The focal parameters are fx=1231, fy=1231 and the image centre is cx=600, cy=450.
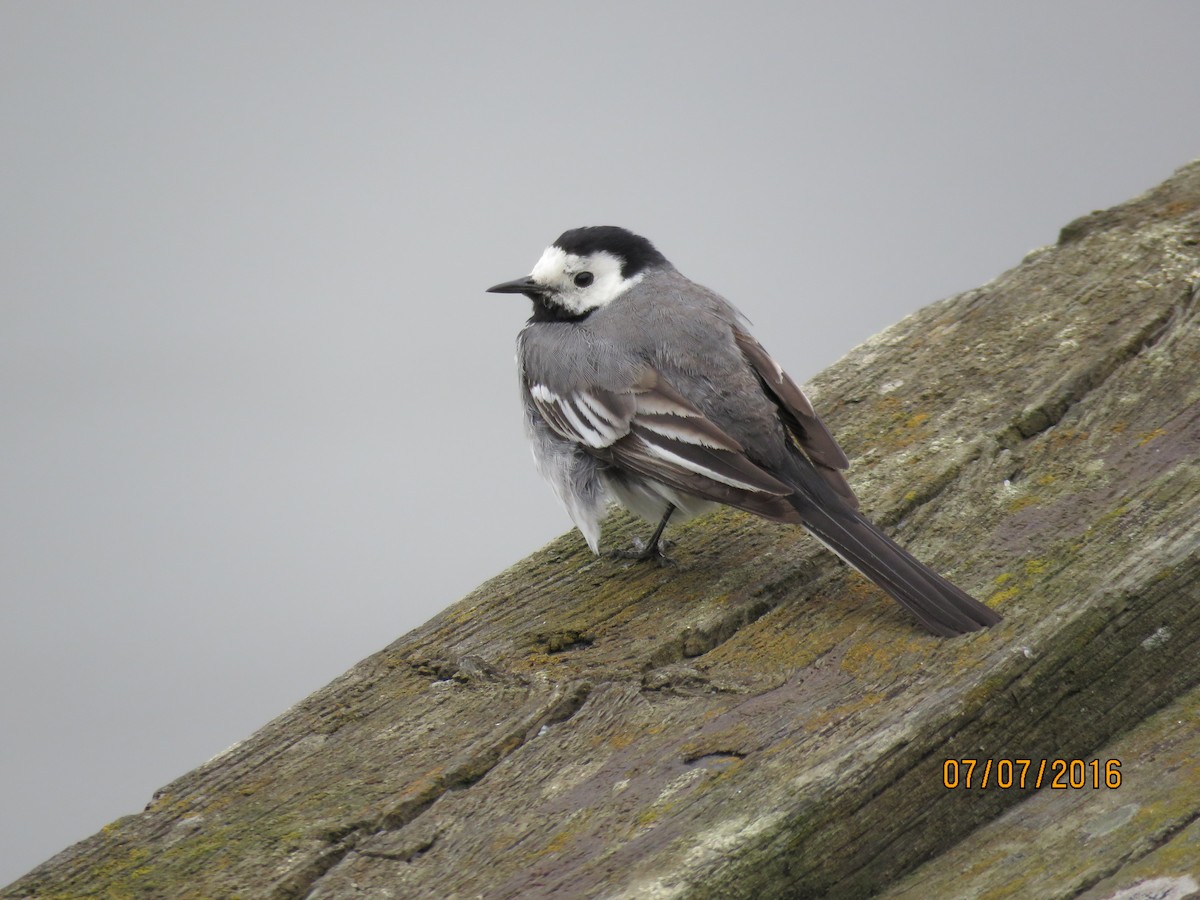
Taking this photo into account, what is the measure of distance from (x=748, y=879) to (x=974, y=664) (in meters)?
0.58

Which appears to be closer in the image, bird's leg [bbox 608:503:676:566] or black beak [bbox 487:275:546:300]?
bird's leg [bbox 608:503:676:566]

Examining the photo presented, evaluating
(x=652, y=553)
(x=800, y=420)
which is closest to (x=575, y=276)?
(x=800, y=420)

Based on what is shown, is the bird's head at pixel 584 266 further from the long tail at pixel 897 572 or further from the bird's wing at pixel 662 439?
the long tail at pixel 897 572

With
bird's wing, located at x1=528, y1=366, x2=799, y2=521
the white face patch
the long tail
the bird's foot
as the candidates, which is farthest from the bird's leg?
the white face patch

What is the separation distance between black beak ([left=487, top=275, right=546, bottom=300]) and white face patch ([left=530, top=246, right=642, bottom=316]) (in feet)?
0.08

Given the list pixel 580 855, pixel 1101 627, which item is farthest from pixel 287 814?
pixel 1101 627

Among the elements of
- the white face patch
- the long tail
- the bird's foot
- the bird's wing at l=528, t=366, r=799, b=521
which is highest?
the white face patch

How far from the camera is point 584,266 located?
503 centimetres

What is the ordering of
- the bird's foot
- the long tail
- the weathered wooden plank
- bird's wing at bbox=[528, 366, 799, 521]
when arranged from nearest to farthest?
the weathered wooden plank
the long tail
the bird's foot
bird's wing at bbox=[528, 366, 799, 521]

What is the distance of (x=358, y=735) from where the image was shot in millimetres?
2465

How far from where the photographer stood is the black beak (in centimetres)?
507

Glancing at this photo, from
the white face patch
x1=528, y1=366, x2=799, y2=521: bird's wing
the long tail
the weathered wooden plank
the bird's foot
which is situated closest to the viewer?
the weathered wooden plank

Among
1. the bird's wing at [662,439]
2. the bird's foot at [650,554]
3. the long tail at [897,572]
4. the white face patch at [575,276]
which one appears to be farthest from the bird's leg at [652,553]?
the white face patch at [575,276]

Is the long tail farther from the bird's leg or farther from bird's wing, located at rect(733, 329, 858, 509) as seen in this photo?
the bird's leg
